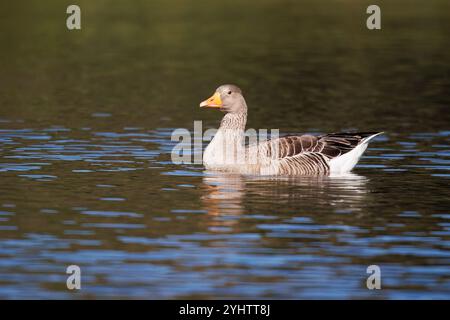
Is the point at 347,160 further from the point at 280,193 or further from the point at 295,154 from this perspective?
the point at 280,193

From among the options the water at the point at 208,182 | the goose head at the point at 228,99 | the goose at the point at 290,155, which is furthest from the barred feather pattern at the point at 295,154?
the goose head at the point at 228,99

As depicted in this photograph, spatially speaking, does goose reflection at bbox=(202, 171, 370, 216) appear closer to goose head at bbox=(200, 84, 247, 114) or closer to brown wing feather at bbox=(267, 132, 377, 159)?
brown wing feather at bbox=(267, 132, 377, 159)

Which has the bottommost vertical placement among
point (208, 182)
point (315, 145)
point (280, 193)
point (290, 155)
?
point (280, 193)

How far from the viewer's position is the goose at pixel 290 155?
22.6 metres

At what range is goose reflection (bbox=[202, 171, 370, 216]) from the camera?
1898 cm

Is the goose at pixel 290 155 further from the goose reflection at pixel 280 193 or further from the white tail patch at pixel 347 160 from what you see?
the goose reflection at pixel 280 193

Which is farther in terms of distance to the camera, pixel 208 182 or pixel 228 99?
pixel 228 99

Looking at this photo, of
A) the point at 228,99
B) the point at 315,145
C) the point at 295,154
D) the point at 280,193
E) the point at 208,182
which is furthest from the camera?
the point at 228,99

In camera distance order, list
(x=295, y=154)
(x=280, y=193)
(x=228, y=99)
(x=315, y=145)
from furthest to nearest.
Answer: (x=228, y=99)
(x=315, y=145)
(x=295, y=154)
(x=280, y=193)

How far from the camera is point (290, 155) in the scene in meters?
22.7

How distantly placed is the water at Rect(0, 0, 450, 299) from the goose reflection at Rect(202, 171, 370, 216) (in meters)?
0.05

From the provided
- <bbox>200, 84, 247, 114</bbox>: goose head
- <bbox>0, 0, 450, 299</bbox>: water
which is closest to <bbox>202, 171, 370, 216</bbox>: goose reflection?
<bbox>0, 0, 450, 299</bbox>: water

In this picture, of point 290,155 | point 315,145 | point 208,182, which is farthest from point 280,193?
point 315,145

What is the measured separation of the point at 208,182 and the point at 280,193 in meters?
1.76
